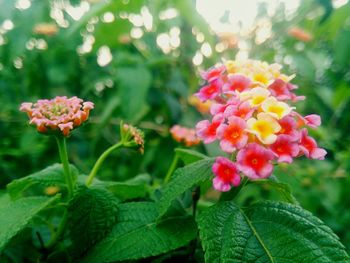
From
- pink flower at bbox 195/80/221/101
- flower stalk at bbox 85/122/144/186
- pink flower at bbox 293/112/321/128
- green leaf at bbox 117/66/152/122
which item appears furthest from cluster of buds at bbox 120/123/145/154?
green leaf at bbox 117/66/152/122

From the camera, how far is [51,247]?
0.58m

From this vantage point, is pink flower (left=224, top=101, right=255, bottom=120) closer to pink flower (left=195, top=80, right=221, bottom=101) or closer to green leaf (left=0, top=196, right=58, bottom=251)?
pink flower (left=195, top=80, right=221, bottom=101)

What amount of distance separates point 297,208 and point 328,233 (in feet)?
0.15

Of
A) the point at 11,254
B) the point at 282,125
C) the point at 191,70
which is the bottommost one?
the point at 11,254

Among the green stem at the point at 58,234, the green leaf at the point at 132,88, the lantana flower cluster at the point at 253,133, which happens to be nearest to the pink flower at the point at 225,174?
the lantana flower cluster at the point at 253,133

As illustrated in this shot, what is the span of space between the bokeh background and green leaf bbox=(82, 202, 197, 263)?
0.64 meters

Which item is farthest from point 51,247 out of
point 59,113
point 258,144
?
point 258,144

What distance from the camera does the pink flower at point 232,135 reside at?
0.49 metres

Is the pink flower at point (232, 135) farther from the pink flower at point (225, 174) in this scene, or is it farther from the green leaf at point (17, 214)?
the green leaf at point (17, 214)

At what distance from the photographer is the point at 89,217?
521 millimetres

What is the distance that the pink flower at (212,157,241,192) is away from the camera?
0.49 m

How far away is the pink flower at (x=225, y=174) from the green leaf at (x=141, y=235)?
0.07 m

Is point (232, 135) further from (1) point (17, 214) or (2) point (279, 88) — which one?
(1) point (17, 214)

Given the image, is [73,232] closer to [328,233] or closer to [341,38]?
[328,233]
